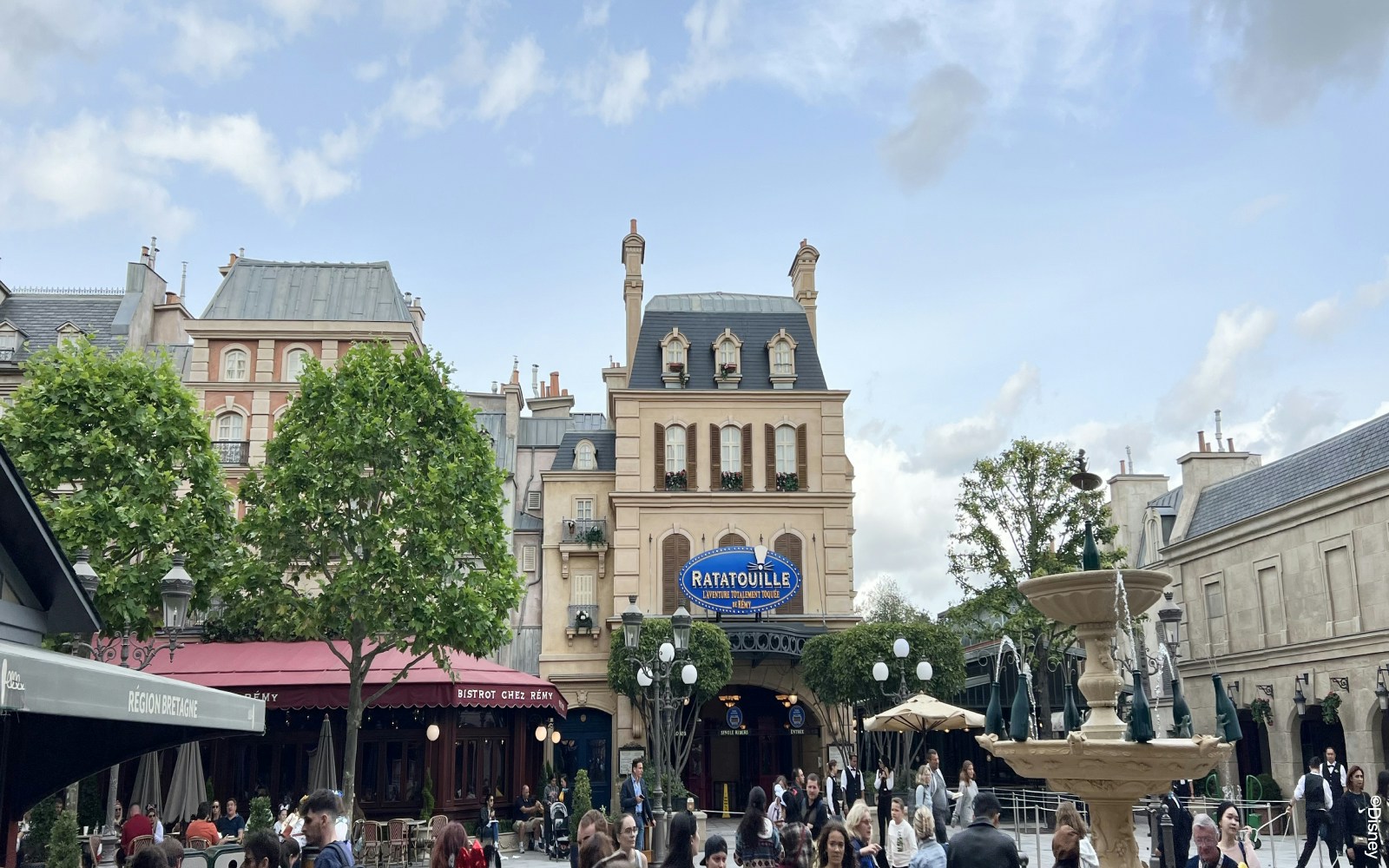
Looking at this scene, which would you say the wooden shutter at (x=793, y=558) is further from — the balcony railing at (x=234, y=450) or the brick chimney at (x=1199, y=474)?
the balcony railing at (x=234, y=450)

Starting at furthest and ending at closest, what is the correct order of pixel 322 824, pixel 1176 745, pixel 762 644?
pixel 762 644
pixel 1176 745
pixel 322 824

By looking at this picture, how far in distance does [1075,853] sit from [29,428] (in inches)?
858

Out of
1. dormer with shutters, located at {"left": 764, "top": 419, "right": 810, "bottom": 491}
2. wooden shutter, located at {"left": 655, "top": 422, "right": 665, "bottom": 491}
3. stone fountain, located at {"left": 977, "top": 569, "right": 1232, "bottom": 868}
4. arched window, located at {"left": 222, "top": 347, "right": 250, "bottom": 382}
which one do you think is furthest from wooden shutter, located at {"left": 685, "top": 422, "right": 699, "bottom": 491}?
stone fountain, located at {"left": 977, "top": 569, "right": 1232, "bottom": 868}

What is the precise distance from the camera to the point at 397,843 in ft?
72.1

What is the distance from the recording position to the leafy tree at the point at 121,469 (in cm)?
2261

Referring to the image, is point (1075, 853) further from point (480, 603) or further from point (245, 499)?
point (245, 499)

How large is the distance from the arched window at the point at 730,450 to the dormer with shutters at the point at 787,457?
2.73 ft

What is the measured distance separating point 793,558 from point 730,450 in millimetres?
3872

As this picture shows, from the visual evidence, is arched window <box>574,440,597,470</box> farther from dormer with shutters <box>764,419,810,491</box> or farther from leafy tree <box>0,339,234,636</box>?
leafy tree <box>0,339,234,636</box>

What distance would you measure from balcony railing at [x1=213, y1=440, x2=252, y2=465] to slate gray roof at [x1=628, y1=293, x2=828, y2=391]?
1143 centimetres

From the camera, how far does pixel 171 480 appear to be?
2377 centimetres

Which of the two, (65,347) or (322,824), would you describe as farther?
(65,347)

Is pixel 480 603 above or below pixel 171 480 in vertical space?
below

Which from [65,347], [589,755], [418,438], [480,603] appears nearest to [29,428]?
[65,347]
